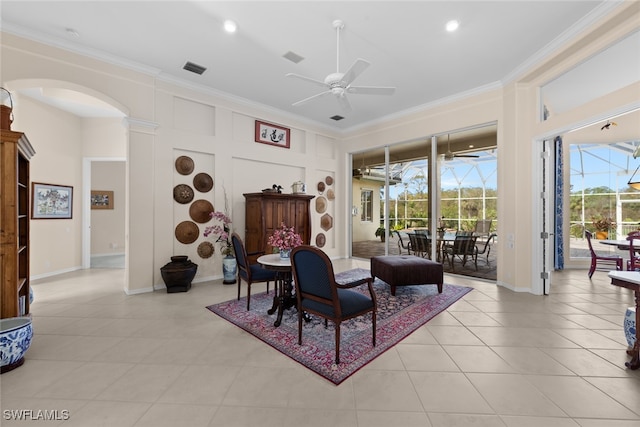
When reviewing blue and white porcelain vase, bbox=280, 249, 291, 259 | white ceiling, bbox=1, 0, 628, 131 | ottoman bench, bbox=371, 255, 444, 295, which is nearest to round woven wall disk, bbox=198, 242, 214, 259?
blue and white porcelain vase, bbox=280, 249, 291, 259

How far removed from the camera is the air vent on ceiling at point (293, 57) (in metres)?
3.84

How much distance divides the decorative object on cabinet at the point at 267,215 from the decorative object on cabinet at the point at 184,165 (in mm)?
1092

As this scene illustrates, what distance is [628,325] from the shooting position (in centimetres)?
237

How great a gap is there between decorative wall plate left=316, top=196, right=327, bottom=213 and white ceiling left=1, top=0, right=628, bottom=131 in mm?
2946

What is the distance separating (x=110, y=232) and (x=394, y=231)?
8.04 meters

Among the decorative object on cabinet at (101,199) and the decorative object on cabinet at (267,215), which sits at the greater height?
the decorative object on cabinet at (101,199)

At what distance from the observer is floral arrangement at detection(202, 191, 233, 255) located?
4.84 m

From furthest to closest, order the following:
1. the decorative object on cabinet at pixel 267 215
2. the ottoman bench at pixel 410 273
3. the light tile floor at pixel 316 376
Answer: the decorative object on cabinet at pixel 267 215 < the ottoman bench at pixel 410 273 < the light tile floor at pixel 316 376

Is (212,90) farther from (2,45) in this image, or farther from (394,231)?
(394,231)

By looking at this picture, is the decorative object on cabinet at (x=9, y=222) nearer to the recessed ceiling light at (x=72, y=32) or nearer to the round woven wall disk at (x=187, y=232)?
the recessed ceiling light at (x=72, y=32)

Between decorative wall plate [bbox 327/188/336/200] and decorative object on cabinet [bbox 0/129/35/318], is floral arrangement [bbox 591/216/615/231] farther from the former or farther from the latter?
decorative object on cabinet [bbox 0/129/35/318]

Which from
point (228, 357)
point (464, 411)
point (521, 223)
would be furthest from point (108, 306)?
point (521, 223)

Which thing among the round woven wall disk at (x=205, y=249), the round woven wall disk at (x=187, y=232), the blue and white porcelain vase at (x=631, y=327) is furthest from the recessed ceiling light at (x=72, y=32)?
the blue and white porcelain vase at (x=631, y=327)

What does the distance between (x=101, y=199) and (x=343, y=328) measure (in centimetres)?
813
